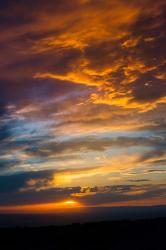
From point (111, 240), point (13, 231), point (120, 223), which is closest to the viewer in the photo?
point (111, 240)

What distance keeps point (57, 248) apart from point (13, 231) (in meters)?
5.53

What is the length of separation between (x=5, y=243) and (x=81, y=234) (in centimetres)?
522

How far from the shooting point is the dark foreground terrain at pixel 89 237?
27031 mm

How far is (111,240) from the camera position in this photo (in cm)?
2828

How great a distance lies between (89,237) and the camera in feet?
95.0

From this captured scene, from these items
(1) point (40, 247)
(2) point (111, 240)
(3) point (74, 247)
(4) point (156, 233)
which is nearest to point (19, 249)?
(1) point (40, 247)

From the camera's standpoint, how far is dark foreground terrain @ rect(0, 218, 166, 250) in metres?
27.0

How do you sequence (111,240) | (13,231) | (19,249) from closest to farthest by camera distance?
1. (19,249)
2. (111,240)
3. (13,231)

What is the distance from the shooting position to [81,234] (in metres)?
29.7

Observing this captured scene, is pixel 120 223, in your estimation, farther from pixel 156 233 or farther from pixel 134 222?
pixel 156 233

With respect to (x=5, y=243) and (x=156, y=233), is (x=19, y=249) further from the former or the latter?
(x=156, y=233)

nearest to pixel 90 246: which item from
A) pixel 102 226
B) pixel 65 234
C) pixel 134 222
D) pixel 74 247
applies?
pixel 74 247

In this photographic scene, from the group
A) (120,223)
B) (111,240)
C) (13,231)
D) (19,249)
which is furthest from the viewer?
(120,223)

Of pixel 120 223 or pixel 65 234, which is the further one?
pixel 120 223
